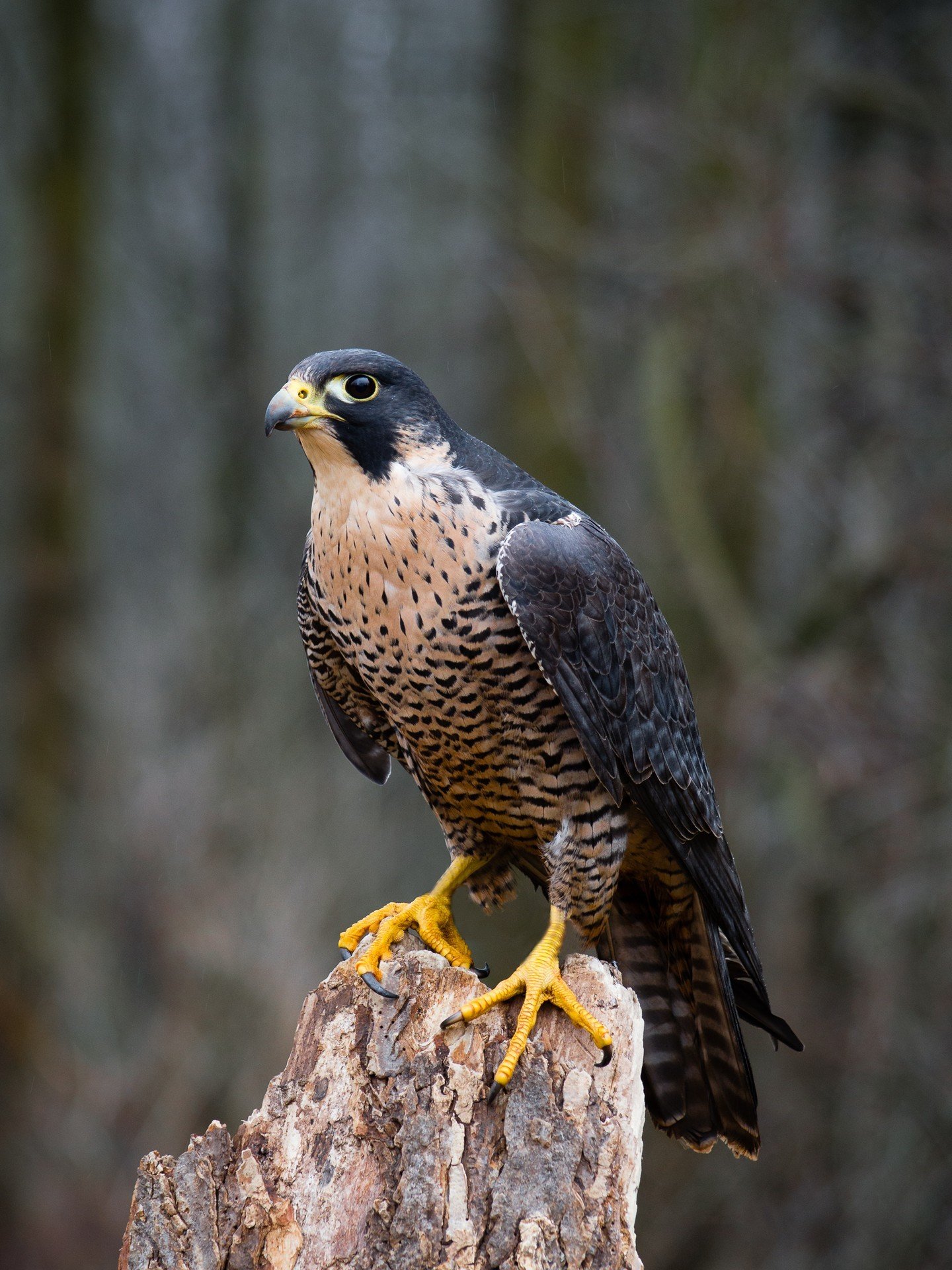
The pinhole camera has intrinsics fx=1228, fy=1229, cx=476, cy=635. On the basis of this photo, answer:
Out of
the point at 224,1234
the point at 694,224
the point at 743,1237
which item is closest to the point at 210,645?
the point at 694,224

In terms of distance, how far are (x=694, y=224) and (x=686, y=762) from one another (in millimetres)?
3362

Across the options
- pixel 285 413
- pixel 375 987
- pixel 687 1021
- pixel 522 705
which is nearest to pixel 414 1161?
pixel 375 987

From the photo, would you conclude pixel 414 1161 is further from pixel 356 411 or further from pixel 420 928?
pixel 356 411

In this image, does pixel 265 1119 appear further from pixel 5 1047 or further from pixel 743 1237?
pixel 5 1047

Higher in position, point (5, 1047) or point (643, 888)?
point (643, 888)

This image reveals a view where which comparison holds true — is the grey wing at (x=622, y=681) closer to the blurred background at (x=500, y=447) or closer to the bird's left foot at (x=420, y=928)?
the bird's left foot at (x=420, y=928)

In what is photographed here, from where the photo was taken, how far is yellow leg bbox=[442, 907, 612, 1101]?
7.64 ft

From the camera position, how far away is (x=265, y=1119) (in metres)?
2.23

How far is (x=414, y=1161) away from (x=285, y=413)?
4.64 ft

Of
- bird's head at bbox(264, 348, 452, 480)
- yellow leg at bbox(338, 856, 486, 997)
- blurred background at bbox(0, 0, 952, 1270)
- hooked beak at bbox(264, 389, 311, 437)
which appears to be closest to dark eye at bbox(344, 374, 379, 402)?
bird's head at bbox(264, 348, 452, 480)

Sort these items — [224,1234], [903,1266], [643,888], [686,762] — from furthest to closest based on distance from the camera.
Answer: [903,1266] < [643,888] < [686,762] < [224,1234]

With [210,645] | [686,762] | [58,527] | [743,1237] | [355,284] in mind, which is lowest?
[743,1237]

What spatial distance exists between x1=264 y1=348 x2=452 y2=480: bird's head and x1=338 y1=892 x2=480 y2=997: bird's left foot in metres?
0.97

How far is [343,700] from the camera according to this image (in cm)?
301
